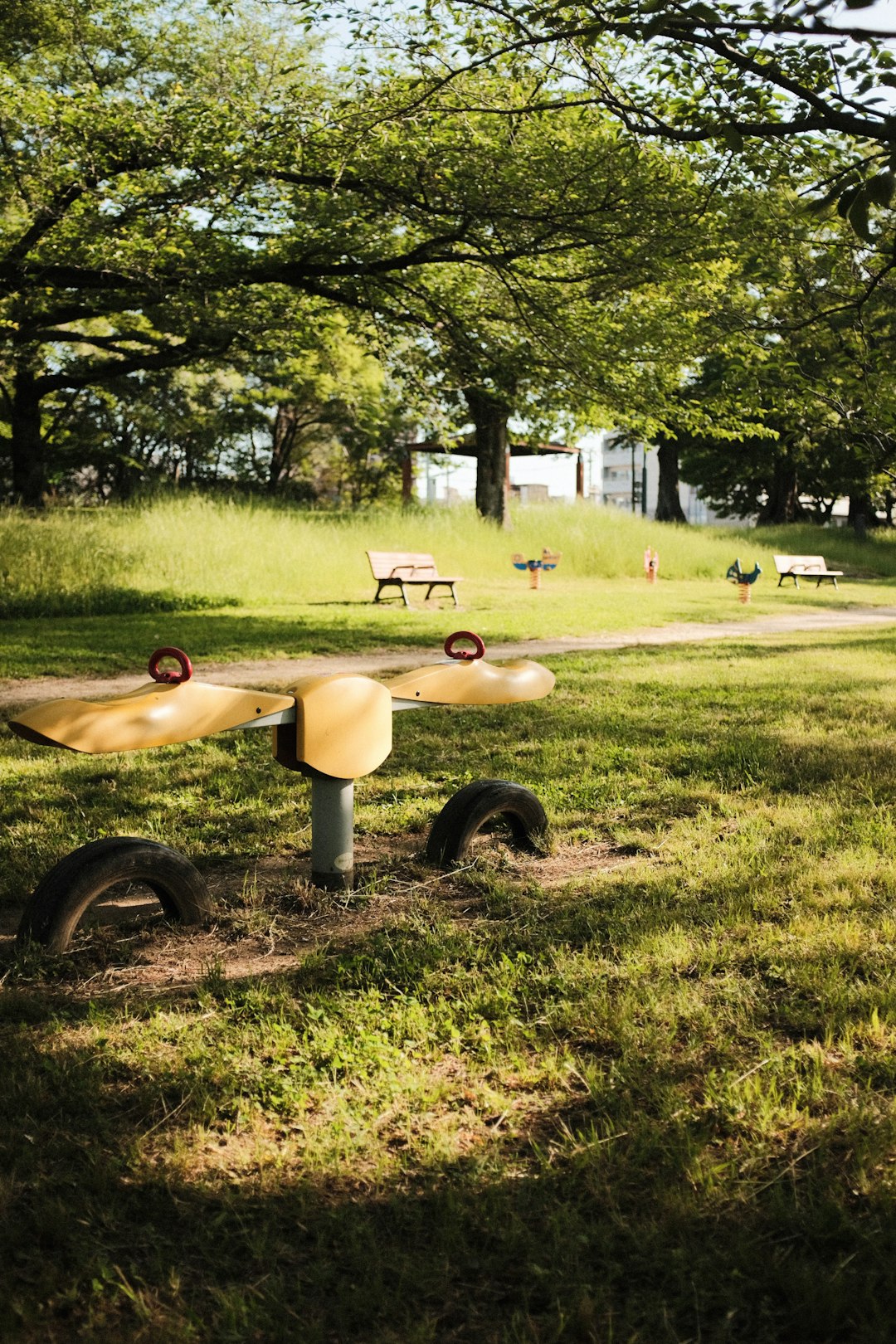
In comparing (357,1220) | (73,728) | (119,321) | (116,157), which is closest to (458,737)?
(73,728)

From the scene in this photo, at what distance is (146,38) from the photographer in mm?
16359

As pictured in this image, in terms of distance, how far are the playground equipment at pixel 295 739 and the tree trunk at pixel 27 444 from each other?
19.9 metres

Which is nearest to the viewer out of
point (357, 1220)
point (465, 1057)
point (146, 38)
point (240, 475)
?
point (357, 1220)

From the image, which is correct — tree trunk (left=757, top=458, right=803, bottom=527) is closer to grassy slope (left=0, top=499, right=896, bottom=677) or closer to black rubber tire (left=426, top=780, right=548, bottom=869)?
grassy slope (left=0, top=499, right=896, bottom=677)

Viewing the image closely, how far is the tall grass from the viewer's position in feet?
48.6

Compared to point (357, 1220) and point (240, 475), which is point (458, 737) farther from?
point (240, 475)

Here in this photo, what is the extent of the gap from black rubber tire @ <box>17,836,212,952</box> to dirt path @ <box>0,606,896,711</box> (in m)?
4.45

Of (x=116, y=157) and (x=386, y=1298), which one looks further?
(x=116, y=157)

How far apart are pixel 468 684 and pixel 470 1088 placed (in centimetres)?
182

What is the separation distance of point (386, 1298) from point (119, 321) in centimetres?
2073

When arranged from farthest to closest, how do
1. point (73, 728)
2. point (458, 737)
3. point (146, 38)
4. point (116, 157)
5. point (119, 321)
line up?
point (119, 321)
point (146, 38)
point (116, 157)
point (458, 737)
point (73, 728)

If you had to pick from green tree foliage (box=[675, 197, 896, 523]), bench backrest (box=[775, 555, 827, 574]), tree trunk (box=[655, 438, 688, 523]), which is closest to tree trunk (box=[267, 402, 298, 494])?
tree trunk (box=[655, 438, 688, 523])

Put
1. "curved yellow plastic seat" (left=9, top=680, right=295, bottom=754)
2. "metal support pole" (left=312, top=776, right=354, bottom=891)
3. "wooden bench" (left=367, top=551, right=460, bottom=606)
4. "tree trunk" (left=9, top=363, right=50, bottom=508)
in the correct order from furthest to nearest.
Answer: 1. "tree trunk" (left=9, top=363, right=50, bottom=508)
2. "wooden bench" (left=367, top=551, right=460, bottom=606)
3. "metal support pole" (left=312, top=776, right=354, bottom=891)
4. "curved yellow plastic seat" (left=9, top=680, right=295, bottom=754)

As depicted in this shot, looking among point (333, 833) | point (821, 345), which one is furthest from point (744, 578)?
point (333, 833)
